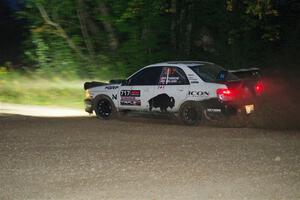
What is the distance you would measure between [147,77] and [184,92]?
4.18ft

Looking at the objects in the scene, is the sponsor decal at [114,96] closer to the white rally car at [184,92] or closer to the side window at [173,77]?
the white rally car at [184,92]

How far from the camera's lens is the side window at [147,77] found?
1516cm

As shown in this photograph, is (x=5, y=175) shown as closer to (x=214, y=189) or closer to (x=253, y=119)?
(x=214, y=189)

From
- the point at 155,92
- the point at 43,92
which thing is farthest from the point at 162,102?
the point at 43,92

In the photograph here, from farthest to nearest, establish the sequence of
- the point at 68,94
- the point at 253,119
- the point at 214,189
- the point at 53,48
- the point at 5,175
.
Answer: the point at 53,48 < the point at 68,94 < the point at 253,119 < the point at 5,175 < the point at 214,189

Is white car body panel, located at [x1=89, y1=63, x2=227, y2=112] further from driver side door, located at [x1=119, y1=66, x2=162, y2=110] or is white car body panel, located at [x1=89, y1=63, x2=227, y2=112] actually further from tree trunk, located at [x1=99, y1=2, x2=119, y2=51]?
tree trunk, located at [x1=99, y1=2, x2=119, y2=51]

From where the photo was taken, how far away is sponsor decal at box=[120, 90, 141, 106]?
603 inches

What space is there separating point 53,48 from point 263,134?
14.4m

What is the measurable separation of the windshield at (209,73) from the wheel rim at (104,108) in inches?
104

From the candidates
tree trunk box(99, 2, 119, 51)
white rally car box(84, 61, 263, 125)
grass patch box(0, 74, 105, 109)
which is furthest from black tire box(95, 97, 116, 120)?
tree trunk box(99, 2, 119, 51)

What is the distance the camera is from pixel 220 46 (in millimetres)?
26031

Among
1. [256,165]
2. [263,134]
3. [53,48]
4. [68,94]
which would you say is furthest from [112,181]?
[53,48]

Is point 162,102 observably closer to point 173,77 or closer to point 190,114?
point 173,77

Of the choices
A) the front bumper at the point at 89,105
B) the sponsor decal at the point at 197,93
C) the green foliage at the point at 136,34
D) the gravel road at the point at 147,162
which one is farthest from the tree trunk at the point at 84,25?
the gravel road at the point at 147,162
